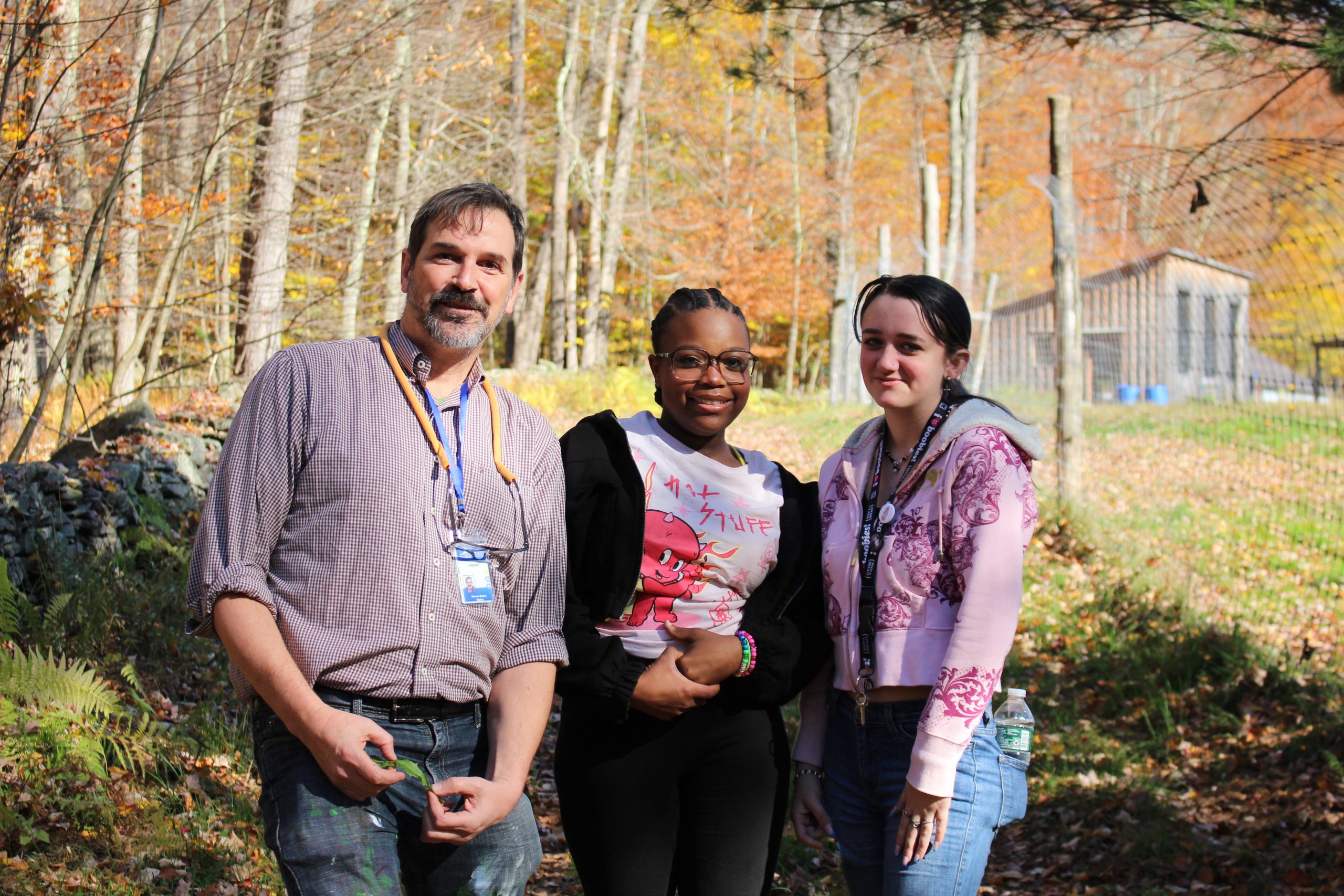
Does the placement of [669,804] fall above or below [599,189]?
below

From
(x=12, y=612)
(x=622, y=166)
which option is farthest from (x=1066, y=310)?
(x=622, y=166)

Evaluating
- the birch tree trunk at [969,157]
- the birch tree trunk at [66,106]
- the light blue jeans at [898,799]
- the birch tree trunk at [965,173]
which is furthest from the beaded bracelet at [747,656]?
the birch tree trunk at [969,157]

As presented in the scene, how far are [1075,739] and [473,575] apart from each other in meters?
4.85

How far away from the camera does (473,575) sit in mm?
2461

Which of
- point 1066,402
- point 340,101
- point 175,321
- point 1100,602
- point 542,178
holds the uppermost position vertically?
point 542,178

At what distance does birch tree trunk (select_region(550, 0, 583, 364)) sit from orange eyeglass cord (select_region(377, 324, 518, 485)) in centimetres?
2218

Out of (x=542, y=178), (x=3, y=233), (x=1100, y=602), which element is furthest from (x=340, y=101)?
(x=542, y=178)

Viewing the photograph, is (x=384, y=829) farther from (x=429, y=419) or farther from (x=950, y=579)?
(x=950, y=579)

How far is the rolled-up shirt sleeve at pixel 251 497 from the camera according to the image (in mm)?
2230

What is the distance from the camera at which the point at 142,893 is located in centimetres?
390

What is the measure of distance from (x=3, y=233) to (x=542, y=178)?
83.3 feet

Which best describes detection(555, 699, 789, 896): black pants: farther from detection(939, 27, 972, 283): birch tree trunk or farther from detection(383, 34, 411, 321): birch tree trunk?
detection(939, 27, 972, 283): birch tree trunk

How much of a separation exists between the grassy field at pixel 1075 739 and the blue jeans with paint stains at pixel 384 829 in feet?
6.78

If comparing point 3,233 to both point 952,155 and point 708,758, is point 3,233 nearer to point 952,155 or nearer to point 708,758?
point 708,758
